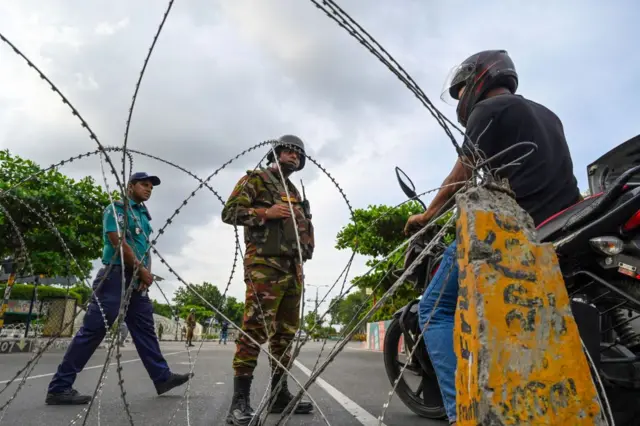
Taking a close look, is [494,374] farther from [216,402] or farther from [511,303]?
[216,402]

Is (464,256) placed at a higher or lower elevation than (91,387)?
higher

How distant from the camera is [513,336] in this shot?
1097 mm

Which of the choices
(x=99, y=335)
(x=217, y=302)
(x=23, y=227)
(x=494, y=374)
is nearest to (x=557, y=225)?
(x=494, y=374)

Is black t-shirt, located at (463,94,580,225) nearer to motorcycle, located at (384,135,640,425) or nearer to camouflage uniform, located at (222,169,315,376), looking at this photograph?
motorcycle, located at (384,135,640,425)

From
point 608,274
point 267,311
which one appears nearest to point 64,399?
point 267,311

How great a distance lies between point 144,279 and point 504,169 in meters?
3.23

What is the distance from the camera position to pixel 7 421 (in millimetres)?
3178

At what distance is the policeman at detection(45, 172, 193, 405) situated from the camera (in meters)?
3.99

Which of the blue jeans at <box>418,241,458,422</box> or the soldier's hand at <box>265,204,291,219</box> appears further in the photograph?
the soldier's hand at <box>265,204,291,219</box>

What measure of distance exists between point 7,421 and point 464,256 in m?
3.25

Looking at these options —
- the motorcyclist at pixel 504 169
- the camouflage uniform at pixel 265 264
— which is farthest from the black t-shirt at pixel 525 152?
the camouflage uniform at pixel 265 264

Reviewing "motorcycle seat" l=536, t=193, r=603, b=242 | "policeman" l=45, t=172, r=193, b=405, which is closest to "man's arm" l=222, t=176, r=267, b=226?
"policeman" l=45, t=172, r=193, b=405

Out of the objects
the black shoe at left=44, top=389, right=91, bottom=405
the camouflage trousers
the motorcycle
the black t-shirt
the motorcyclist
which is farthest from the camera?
the black shoe at left=44, top=389, right=91, bottom=405

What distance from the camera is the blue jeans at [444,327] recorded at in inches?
77.6
